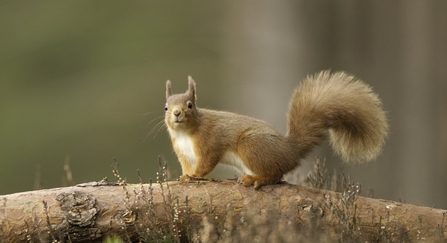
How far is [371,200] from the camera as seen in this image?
3141 mm

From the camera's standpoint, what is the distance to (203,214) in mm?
2955

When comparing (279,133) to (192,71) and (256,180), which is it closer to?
(256,180)

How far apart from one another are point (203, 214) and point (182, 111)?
0.55m

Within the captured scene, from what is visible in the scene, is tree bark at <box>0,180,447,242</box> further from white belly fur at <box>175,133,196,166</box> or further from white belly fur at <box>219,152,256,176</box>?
white belly fur at <box>175,133,196,166</box>

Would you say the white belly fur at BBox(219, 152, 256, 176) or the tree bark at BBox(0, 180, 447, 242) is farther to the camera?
the white belly fur at BBox(219, 152, 256, 176)

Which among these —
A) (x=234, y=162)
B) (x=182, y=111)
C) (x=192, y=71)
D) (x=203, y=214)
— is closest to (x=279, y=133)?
(x=234, y=162)

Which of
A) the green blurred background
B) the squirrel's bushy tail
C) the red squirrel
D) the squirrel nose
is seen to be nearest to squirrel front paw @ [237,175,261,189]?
the red squirrel

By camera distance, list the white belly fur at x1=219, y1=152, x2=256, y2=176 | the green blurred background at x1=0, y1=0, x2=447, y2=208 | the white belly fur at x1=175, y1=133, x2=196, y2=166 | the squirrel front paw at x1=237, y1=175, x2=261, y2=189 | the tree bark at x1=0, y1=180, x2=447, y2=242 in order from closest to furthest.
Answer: the tree bark at x1=0, y1=180, x2=447, y2=242 → the squirrel front paw at x1=237, y1=175, x2=261, y2=189 → the white belly fur at x1=219, y1=152, x2=256, y2=176 → the white belly fur at x1=175, y1=133, x2=196, y2=166 → the green blurred background at x1=0, y1=0, x2=447, y2=208

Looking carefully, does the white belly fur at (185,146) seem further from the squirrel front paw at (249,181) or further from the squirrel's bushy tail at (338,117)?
the squirrel's bushy tail at (338,117)

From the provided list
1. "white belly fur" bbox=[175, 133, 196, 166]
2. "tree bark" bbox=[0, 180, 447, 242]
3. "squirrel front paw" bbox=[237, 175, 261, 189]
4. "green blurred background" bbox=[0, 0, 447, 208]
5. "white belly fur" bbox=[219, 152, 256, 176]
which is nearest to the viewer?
"tree bark" bbox=[0, 180, 447, 242]

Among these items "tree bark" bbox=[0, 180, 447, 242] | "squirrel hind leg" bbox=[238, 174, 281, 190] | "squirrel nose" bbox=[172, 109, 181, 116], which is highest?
"squirrel nose" bbox=[172, 109, 181, 116]

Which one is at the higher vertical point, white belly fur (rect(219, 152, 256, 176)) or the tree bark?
white belly fur (rect(219, 152, 256, 176))

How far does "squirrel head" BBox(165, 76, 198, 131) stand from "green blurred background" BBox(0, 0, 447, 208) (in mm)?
2261

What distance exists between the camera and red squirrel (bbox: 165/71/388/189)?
3.19 metres
